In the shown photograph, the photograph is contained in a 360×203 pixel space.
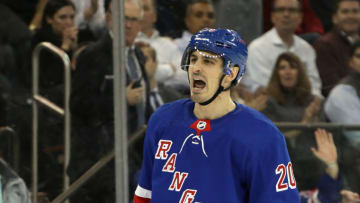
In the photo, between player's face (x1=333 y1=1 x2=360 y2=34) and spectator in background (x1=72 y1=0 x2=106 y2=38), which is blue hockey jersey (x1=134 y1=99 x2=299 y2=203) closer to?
spectator in background (x1=72 y1=0 x2=106 y2=38)

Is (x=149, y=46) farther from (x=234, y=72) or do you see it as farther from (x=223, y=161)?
(x=223, y=161)

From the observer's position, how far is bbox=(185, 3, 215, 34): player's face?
4043 mm

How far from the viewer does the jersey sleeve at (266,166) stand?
2.65 meters

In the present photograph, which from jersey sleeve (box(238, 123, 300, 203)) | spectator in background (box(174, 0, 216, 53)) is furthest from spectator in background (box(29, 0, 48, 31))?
jersey sleeve (box(238, 123, 300, 203))

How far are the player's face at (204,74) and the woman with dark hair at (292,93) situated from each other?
1347 mm

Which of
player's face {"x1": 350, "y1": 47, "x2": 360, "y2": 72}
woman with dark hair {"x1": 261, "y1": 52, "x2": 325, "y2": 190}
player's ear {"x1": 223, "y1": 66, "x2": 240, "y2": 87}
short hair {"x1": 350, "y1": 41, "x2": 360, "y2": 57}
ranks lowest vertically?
woman with dark hair {"x1": 261, "y1": 52, "x2": 325, "y2": 190}

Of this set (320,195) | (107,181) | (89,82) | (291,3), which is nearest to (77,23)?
(89,82)

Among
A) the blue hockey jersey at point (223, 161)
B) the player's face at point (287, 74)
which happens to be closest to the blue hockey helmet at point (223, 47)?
the blue hockey jersey at point (223, 161)

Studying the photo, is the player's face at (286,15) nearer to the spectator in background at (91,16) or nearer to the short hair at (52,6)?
the spectator in background at (91,16)

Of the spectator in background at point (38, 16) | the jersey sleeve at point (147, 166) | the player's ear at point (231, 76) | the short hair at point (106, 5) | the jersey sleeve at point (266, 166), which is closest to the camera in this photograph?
the jersey sleeve at point (266, 166)

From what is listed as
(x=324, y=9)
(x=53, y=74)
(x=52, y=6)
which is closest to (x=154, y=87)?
(x=53, y=74)

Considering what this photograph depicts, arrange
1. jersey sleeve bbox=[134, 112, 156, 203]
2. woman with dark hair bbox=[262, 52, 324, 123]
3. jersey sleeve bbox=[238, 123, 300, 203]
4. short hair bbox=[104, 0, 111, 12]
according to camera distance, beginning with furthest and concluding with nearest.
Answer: woman with dark hair bbox=[262, 52, 324, 123] → short hair bbox=[104, 0, 111, 12] → jersey sleeve bbox=[134, 112, 156, 203] → jersey sleeve bbox=[238, 123, 300, 203]

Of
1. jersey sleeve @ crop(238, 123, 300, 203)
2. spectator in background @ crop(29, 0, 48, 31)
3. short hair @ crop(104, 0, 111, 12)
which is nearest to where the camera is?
jersey sleeve @ crop(238, 123, 300, 203)

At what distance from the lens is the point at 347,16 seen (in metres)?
4.12
